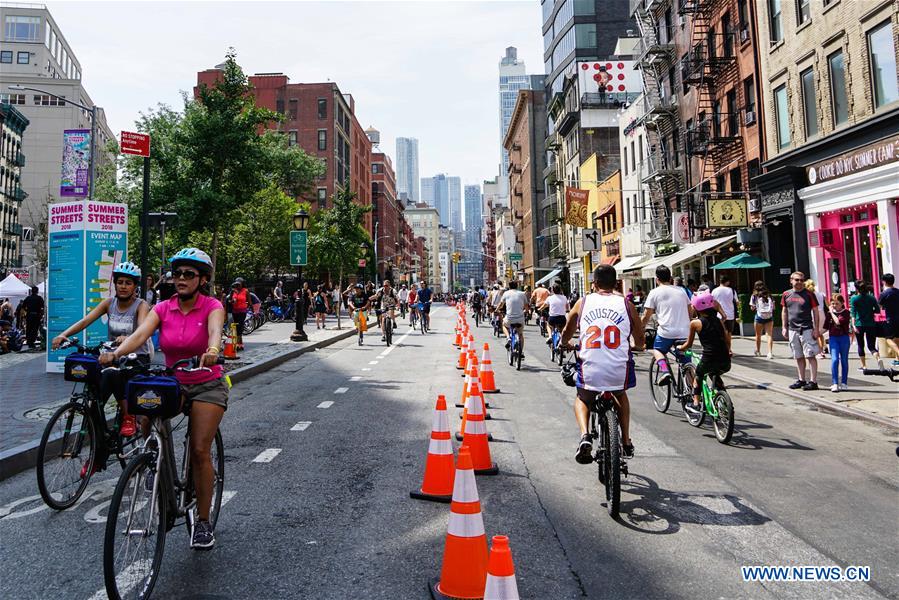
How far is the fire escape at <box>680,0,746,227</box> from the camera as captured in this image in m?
24.9

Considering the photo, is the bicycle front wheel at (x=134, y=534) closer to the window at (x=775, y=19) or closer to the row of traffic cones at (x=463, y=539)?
the row of traffic cones at (x=463, y=539)

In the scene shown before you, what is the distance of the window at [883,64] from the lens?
15617 mm

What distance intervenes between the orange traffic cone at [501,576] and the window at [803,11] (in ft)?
73.7

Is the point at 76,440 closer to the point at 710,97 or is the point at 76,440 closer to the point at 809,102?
the point at 809,102

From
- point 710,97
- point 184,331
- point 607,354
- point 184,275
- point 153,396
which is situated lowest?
point 153,396

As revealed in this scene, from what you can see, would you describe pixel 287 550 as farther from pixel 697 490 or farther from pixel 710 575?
pixel 697 490

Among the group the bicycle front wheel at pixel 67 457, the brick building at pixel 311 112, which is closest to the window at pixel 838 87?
the bicycle front wheel at pixel 67 457

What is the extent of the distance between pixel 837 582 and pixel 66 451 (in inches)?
227

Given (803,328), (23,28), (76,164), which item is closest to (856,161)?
(803,328)

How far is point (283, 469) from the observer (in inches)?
230

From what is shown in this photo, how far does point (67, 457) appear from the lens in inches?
196

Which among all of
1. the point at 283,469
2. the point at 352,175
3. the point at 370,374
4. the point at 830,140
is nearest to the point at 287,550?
the point at 283,469

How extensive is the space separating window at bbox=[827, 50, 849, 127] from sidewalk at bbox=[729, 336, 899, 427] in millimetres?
7083

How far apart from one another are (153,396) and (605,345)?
3455 mm
